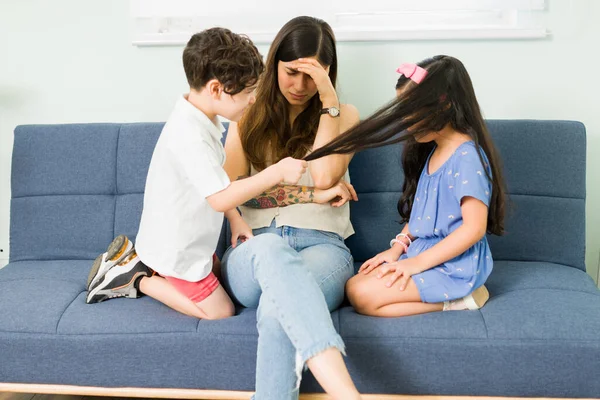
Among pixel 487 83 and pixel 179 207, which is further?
pixel 487 83

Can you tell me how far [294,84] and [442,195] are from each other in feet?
1.83

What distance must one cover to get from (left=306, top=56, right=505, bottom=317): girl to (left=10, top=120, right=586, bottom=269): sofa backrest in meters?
0.39

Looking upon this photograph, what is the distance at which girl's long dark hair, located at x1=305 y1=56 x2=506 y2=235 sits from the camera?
5.69 feet

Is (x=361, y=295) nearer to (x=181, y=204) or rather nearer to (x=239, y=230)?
(x=239, y=230)

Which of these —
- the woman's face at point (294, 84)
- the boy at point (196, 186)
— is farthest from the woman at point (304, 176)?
the boy at point (196, 186)

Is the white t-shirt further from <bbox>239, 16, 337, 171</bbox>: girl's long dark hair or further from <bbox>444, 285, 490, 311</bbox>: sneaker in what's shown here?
<bbox>444, 285, 490, 311</bbox>: sneaker

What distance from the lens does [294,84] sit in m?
1.94

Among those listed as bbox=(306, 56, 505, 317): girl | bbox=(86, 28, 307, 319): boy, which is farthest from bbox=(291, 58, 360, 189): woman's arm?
bbox=(86, 28, 307, 319): boy

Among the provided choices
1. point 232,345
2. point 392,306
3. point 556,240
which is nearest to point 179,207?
point 232,345

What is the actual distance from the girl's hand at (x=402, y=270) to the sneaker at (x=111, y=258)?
763mm

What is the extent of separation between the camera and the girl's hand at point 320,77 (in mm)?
1889

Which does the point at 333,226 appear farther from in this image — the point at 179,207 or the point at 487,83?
the point at 487,83

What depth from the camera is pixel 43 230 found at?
89.2 inches

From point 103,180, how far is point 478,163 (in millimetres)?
1296
